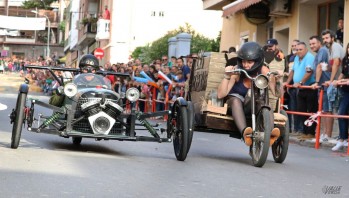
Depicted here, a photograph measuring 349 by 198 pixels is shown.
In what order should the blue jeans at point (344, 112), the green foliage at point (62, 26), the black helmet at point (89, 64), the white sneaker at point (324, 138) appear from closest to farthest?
the black helmet at point (89, 64)
the blue jeans at point (344, 112)
the white sneaker at point (324, 138)
the green foliage at point (62, 26)

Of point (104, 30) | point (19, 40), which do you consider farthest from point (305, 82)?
point (19, 40)

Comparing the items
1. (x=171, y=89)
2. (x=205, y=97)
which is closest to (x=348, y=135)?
(x=205, y=97)

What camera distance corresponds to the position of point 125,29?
5516 centimetres

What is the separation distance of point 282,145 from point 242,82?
3.26 ft

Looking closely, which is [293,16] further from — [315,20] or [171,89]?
[171,89]

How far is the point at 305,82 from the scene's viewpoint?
56.9ft

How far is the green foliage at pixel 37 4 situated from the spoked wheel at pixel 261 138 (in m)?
109

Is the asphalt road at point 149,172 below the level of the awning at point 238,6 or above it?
below

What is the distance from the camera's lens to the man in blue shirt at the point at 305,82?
55.7 feet

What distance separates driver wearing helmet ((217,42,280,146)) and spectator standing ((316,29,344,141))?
14.6ft

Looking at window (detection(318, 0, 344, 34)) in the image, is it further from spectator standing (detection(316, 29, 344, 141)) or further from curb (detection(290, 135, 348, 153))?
curb (detection(290, 135, 348, 153))

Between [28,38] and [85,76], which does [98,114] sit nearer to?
[85,76]

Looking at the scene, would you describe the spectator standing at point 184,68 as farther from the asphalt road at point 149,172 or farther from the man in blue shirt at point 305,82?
the asphalt road at point 149,172

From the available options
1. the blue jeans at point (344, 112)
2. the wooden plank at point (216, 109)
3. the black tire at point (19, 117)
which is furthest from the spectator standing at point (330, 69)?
the black tire at point (19, 117)
